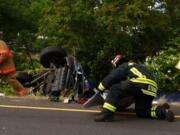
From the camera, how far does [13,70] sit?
43.3 feet

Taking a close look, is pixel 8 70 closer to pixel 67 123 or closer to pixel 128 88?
pixel 67 123

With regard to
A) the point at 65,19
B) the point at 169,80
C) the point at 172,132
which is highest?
the point at 65,19

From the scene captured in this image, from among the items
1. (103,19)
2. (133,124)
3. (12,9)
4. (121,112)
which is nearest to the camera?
(133,124)

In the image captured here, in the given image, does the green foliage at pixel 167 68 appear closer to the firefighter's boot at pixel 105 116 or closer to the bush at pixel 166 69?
the bush at pixel 166 69

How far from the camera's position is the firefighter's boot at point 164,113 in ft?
30.8

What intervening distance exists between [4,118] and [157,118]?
2.59m

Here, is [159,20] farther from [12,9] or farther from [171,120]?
[12,9]

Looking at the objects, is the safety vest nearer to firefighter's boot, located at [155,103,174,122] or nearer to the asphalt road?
firefighter's boot, located at [155,103,174,122]

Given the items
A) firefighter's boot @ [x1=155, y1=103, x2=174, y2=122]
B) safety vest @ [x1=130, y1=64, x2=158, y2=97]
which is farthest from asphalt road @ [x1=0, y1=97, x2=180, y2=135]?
safety vest @ [x1=130, y1=64, x2=158, y2=97]

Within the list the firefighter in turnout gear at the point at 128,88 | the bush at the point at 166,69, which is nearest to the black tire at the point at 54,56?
the bush at the point at 166,69

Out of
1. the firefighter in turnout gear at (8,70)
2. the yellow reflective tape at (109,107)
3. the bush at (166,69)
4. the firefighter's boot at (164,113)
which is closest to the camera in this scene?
the yellow reflective tape at (109,107)

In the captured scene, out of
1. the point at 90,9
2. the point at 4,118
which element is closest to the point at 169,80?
the point at 90,9

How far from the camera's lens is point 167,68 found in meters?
13.0

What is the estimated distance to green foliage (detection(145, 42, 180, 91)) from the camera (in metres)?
12.8
